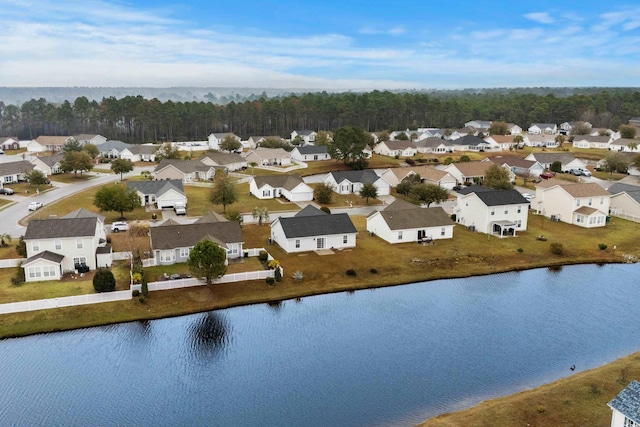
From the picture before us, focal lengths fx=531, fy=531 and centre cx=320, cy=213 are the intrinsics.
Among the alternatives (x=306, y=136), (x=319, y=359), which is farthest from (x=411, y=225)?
(x=306, y=136)

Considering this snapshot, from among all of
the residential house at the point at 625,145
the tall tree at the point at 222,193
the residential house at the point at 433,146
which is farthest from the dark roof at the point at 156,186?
the residential house at the point at 625,145

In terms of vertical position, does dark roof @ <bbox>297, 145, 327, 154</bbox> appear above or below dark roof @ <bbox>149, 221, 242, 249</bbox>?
above

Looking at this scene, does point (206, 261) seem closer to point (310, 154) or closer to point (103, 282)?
point (103, 282)

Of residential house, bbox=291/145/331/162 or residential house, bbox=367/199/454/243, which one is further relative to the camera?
residential house, bbox=291/145/331/162

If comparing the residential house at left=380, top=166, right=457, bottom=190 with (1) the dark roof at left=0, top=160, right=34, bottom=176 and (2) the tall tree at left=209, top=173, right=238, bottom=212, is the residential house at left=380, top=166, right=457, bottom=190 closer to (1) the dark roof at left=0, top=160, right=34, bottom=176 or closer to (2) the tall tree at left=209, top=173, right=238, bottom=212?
(2) the tall tree at left=209, top=173, right=238, bottom=212

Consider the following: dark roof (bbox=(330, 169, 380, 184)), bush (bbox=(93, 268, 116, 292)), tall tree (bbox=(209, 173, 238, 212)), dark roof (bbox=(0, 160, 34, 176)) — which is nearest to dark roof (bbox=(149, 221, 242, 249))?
bush (bbox=(93, 268, 116, 292))

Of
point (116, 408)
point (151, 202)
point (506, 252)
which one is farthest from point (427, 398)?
point (151, 202)

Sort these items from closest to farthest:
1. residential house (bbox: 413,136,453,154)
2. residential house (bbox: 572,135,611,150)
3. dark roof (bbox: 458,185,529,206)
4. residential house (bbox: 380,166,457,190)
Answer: dark roof (bbox: 458,185,529,206) → residential house (bbox: 380,166,457,190) → residential house (bbox: 413,136,453,154) → residential house (bbox: 572,135,611,150)

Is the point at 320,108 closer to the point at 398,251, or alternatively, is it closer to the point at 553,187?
the point at 553,187
